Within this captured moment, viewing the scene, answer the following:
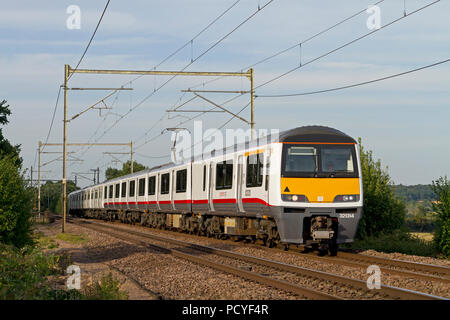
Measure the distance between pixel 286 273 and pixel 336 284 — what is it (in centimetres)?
192

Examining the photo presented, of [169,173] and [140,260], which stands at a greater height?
[169,173]

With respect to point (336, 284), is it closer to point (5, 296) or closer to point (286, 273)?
point (286, 273)

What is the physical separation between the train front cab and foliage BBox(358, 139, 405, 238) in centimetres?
677

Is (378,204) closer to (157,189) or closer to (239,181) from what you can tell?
(239,181)

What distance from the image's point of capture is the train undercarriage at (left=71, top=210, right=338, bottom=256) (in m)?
16.1

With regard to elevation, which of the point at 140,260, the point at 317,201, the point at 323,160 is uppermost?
the point at 323,160

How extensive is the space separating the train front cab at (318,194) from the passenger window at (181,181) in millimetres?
10423

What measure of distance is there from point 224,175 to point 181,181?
21.2ft

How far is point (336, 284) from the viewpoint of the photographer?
11.2m

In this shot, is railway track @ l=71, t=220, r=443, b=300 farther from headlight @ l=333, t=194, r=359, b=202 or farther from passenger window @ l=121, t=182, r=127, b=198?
passenger window @ l=121, t=182, r=127, b=198

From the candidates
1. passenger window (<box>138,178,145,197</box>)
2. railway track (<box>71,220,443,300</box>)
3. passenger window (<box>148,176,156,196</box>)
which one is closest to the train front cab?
railway track (<box>71,220,443,300</box>)

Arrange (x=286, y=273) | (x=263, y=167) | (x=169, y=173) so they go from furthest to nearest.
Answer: (x=169, y=173) < (x=263, y=167) < (x=286, y=273)
